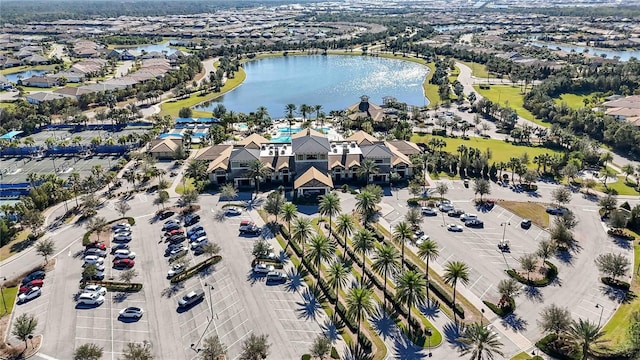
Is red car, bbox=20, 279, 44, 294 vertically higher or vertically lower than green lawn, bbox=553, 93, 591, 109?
lower

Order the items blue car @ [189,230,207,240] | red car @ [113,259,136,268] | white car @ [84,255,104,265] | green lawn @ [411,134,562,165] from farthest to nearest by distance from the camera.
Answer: green lawn @ [411,134,562,165], blue car @ [189,230,207,240], white car @ [84,255,104,265], red car @ [113,259,136,268]

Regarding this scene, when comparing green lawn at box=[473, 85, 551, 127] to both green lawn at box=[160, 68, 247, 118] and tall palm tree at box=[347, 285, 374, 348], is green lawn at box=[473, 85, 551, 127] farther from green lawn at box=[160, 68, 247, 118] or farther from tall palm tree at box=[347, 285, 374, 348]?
tall palm tree at box=[347, 285, 374, 348]

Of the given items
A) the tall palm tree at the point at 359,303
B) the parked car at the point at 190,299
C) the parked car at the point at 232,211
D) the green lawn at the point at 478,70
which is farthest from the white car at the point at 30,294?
the green lawn at the point at 478,70

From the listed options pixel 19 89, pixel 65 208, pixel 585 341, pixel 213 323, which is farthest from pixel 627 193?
pixel 19 89

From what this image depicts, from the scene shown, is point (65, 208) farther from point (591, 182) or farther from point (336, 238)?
point (591, 182)

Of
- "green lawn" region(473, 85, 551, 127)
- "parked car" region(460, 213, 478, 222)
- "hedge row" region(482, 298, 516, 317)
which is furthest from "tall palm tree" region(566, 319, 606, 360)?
"green lawn" region(473, 85, 551, 127)

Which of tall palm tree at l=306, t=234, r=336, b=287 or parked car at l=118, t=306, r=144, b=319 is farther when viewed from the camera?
tall palm tree at l=306, t=234, r=336, b=287

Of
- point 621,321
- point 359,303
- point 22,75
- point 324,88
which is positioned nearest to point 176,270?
point 359,303
